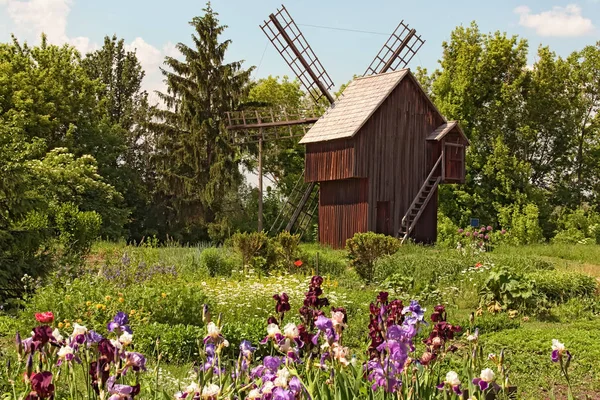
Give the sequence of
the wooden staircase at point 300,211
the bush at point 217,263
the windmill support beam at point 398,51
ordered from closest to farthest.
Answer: the bush at point 217,263 → the windmill support beam at point 398,51 → the wooden staircase at point 300,211

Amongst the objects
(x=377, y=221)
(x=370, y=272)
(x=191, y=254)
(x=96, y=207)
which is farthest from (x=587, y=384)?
(x=96, y=207)

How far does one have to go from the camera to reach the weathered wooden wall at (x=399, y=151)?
90.9 ft

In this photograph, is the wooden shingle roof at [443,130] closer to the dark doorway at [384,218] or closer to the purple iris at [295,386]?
the dark doorway at [384,218]

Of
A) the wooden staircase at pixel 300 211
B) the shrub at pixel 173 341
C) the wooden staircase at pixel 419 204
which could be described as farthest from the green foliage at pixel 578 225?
the shrub at pixel 173 341

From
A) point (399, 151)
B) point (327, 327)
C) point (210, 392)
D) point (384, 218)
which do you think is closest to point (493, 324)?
point (327, 327)

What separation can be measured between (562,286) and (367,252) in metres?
5.50

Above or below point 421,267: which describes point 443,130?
above

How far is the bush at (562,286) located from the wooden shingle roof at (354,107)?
498 inches

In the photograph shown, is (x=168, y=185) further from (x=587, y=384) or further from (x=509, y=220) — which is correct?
(x=587, y=384)

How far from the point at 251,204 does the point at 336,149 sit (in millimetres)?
13372

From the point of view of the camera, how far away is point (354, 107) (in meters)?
28.6

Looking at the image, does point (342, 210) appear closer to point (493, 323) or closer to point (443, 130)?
point (443, 130)

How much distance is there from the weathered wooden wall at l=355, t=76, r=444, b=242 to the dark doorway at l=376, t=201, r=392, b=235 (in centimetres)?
17

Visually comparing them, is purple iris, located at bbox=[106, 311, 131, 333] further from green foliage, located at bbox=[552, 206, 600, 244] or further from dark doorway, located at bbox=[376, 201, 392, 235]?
green foliage, located at bbox=[552, 206, 600, 244]
